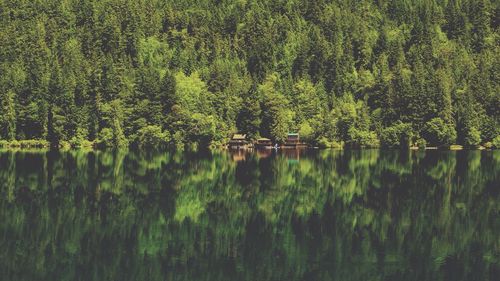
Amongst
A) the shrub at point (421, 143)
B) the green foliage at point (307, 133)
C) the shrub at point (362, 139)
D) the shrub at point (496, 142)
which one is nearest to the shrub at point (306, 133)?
the green foliage at point (307, 133)

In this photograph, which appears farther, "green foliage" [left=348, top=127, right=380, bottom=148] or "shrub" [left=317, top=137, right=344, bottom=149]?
"green foliage" [left=348, top=127, right=380, bottom=148]

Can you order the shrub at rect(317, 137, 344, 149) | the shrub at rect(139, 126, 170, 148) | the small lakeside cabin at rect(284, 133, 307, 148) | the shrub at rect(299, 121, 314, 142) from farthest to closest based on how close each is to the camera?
the shrub at rect(299, 121, 314, 142), the small lakeside cabin at rect(284, 133, 307, 148), the shrub at rect(317, 137, 344, 149), the shrub at rect(139, 126, 170, 148)

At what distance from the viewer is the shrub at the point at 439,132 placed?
170 m

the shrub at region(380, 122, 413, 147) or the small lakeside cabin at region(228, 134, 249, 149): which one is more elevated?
the shrub at region(380, 122, 413, 147)

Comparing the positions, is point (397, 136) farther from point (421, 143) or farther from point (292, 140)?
point (292, 140)

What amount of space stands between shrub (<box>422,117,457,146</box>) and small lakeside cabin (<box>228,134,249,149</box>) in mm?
46919

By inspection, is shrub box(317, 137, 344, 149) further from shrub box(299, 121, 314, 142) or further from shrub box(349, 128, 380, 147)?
shrub box(299, 121, 314, 142)

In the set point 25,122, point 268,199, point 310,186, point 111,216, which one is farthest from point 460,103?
point 111,216

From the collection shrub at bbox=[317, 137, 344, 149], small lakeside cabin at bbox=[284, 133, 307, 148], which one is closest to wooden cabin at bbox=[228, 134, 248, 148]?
small lakeside cabin at bbox=[284, 133, 307, 148]

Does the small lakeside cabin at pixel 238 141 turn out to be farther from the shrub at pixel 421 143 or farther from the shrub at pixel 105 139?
the shrub at pixel 421 143

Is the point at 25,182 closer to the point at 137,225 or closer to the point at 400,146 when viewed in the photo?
the point at 137,225

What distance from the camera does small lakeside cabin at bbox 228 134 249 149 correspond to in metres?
184

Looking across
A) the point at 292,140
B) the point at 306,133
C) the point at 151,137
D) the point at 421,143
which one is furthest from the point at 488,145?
the point at 151,137

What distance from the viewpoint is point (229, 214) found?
1973 inches
